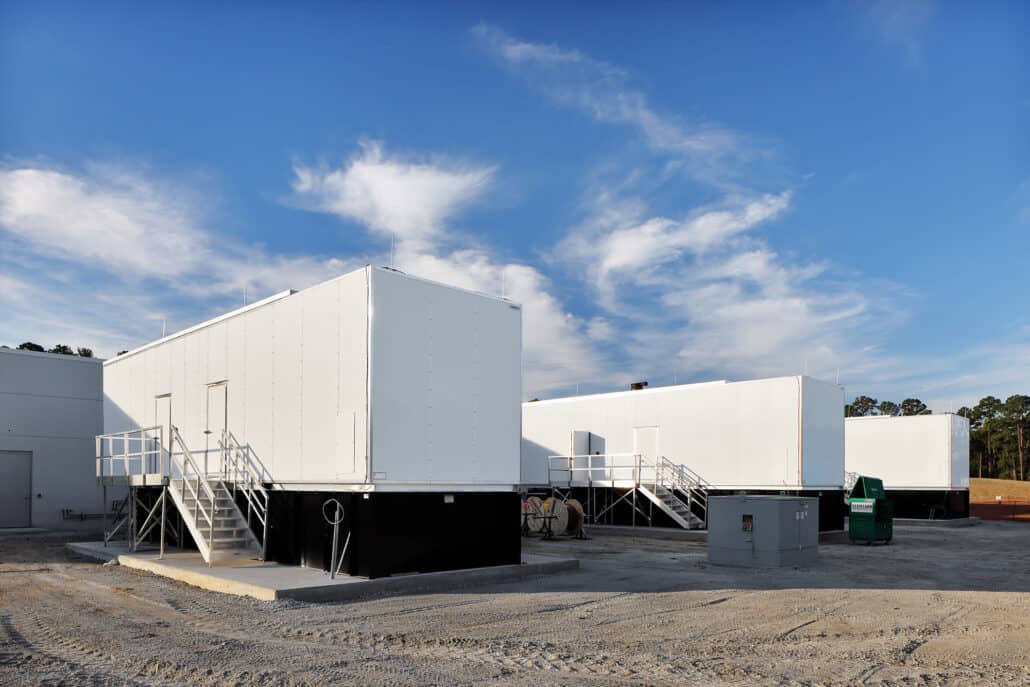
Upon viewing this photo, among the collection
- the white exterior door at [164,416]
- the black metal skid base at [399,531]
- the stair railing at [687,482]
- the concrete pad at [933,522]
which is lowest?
the concrete pad at [933,522]

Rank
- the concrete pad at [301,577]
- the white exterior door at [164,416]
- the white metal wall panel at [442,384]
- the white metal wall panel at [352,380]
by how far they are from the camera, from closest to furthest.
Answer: the concrete pad at [301,577], the white metal wall panel at [352,380], the white metal wall panel at [442,384], the white exterior door at [164,416]

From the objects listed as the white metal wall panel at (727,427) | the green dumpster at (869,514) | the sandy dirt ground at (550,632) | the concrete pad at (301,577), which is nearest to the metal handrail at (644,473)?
the white metal wall panel at (727,427)

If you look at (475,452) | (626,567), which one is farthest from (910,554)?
(475,452)

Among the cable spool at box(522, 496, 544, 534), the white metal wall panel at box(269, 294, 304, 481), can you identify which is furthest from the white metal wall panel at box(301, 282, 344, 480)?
the cable spool at box(522, 496, 544, 534)

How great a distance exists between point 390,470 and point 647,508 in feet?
47.2

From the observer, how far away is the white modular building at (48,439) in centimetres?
2352

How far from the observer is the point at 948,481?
31703mm

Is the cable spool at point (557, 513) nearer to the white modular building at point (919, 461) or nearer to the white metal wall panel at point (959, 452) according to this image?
the white modular building at point (919, 461)

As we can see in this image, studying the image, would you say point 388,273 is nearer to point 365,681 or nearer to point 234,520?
point 234,520

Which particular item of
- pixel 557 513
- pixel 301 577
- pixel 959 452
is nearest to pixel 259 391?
pixel 301 577

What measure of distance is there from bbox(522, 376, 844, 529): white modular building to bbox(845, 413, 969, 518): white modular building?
1050 cm

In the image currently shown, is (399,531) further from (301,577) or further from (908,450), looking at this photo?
(908,450)

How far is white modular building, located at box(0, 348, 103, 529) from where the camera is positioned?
23.5 metres

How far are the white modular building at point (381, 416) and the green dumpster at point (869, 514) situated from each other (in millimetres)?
10541
